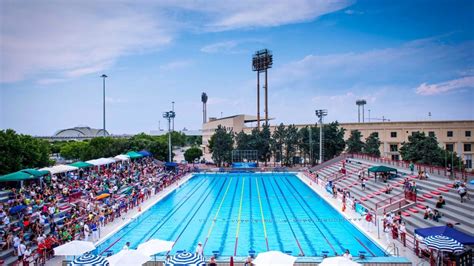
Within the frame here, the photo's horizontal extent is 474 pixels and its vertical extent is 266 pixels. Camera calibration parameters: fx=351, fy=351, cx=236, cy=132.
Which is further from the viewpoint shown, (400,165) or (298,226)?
(400,165)

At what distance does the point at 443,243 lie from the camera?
469 inches

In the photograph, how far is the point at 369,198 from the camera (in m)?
25.1

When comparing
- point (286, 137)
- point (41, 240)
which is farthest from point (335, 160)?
point (41, 240)

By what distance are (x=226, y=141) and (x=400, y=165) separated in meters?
30.8

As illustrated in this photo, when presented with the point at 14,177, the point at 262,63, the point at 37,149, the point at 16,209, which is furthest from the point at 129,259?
the point at 262,63

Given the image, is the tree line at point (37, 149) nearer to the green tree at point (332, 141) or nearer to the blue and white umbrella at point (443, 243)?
the green tree at point (332, 141)

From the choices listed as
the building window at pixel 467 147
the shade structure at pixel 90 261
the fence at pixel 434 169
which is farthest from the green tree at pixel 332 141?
the shade structure at pixel 90 261

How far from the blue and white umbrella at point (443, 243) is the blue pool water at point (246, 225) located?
3541mm

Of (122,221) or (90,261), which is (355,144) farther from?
(90,261)

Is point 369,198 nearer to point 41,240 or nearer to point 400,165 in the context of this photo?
point 400,165

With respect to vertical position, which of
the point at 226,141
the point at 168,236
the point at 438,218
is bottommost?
the point at 168,236

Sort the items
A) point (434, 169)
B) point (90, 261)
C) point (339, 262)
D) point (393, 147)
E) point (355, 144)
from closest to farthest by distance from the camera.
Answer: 1. point (339, 262)
2. point (90, 261)
3. point (434, 169)
4. point (355, 144)
5. point (393, 147)

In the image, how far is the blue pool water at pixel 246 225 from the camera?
17.2m

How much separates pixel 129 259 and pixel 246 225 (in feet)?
34.6
